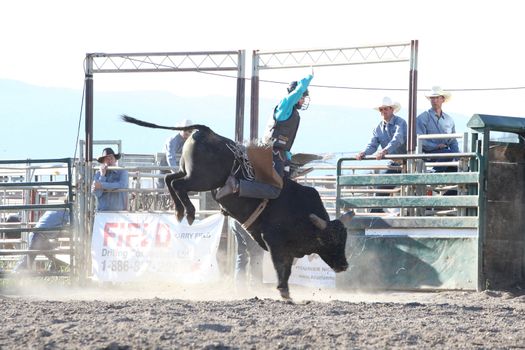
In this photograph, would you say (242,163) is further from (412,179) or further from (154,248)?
(154,248)

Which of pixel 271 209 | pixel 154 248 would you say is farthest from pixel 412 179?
pixel 154 248

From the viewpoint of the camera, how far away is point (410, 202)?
1075 centimetres

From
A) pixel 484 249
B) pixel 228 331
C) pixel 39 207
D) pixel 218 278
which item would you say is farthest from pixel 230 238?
pixel 228 331

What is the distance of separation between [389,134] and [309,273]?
194 centimetres

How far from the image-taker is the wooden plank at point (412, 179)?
10258 millimetres

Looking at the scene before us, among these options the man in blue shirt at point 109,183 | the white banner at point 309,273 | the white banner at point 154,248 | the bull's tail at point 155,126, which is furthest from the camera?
the man in blue shirt at point 109,183

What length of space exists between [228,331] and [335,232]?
331cm

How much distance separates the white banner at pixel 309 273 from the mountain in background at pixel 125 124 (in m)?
44.5

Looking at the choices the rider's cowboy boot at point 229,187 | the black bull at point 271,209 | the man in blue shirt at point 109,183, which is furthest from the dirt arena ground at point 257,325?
the man in blue shirt at point 109,183

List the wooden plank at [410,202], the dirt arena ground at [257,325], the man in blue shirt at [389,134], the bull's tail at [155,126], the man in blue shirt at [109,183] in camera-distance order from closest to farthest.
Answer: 1. the dirt arena ground at [257,325]
2. the bull's tail at [155,126]
3. the wooden plank at [410,202]
4. the man in blue shirt at [389,134]
5. the man in blue shirt at [109,183]

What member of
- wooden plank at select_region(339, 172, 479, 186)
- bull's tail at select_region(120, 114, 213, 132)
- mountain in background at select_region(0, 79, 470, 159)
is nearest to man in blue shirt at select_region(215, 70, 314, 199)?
bull's tail at select_region(120, 114, 213, 132)

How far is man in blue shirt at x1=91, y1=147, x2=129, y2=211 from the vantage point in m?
13.1

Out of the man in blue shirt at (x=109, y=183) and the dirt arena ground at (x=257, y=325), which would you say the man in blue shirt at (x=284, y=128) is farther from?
the man in blue shirt at (x=109, y=183)

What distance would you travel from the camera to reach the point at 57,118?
225 feet
